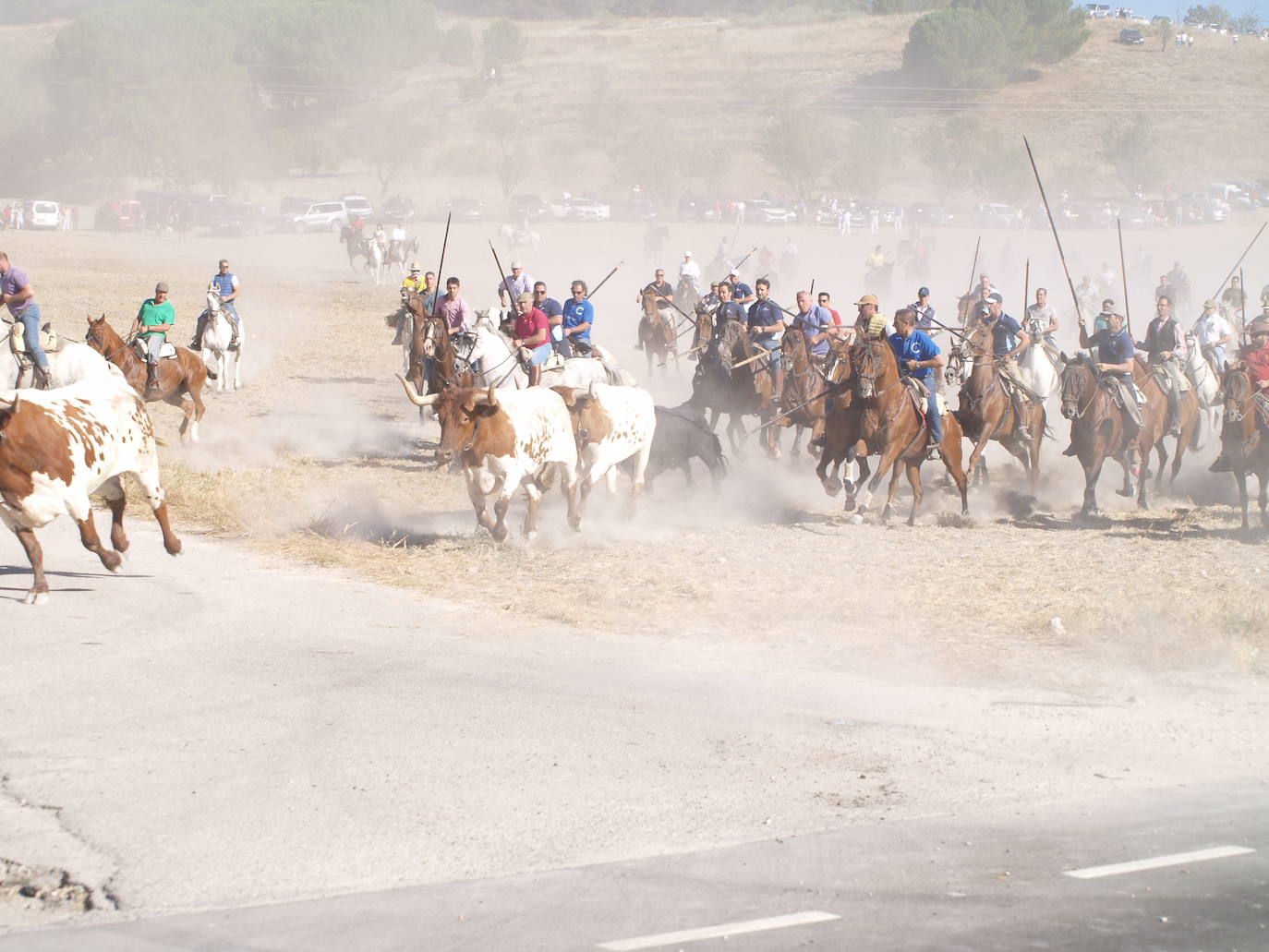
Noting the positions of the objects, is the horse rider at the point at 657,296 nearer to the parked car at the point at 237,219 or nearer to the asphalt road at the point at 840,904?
the asphalt road at the point at 840,904

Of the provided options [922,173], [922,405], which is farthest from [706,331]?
[922,173]

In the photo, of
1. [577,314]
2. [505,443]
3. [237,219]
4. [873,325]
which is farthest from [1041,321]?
[237,219]

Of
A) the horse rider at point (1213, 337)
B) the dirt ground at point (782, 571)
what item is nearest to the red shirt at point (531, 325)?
the dirt ground at point (782, 571)

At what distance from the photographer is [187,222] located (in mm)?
71750

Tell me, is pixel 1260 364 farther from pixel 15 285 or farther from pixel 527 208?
pixel 527 208

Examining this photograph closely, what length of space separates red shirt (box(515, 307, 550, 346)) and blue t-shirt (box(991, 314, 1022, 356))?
564cm

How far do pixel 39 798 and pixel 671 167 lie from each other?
87.3 meters

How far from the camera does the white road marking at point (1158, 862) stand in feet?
23.1

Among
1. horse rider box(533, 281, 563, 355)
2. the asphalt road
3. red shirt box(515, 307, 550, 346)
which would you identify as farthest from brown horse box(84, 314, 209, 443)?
the asphalt road

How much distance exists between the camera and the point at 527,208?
81.2 meters

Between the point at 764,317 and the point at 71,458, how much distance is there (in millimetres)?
11657

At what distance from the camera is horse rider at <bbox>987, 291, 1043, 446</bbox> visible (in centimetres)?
1861

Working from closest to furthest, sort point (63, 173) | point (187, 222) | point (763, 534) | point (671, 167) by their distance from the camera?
point (763, 534), point (187, 222), point (63, 173), point (671, 167)

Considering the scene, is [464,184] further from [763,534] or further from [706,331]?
[763,534]
